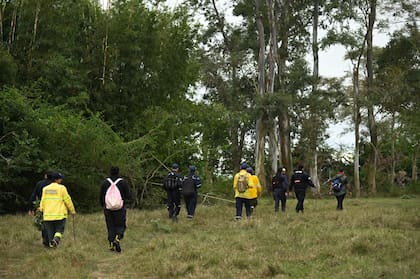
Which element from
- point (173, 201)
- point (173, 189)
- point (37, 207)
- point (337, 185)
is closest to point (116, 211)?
point (37, 207)

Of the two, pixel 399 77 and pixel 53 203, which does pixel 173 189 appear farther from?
pixel 399 77

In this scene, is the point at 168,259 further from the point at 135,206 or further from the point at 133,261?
the point at 135,206

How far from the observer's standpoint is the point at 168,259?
10195 millimetres

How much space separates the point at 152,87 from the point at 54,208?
14955 millimetres

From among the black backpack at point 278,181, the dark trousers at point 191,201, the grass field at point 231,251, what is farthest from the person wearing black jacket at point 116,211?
the black backpack at point 278,181

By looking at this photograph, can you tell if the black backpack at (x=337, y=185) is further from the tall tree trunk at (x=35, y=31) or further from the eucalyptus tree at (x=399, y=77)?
the eucalyptus tree at (x=399, y=77)

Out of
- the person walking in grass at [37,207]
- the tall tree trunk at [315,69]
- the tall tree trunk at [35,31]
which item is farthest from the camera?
the tall tree trunk at [315,69]

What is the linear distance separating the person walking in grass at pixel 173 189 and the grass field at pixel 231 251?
1.42 m

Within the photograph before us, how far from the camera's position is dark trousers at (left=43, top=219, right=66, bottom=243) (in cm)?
1140

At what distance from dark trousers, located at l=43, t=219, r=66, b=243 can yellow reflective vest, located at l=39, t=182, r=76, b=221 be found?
15 cm

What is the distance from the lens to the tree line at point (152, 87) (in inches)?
792

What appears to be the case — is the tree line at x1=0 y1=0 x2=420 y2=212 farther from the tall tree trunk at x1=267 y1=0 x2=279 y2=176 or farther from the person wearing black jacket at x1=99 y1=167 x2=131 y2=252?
the person wearing black jacket at x1=99 y1=167 x2=131 y2=252

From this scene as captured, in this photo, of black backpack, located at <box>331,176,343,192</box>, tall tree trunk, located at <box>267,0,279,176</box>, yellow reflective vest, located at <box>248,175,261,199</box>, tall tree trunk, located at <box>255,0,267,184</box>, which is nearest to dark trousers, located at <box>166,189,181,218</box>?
yellow reflective vest, located at <box>248,175,261,199</box>

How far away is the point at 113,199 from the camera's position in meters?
11.2
